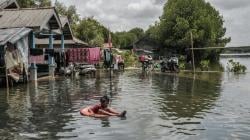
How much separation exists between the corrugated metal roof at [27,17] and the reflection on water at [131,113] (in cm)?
527

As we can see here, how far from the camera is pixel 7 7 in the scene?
3731 cm

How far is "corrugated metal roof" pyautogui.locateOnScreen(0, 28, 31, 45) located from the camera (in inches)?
1064

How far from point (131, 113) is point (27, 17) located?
17180mm

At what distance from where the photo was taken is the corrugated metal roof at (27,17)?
3148 centimetres

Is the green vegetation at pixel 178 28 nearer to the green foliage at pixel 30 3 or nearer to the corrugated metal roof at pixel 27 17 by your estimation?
the green foliage at pixel 30 3

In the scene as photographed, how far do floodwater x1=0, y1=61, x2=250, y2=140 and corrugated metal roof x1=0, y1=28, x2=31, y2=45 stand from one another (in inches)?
114

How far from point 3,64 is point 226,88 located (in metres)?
14.0

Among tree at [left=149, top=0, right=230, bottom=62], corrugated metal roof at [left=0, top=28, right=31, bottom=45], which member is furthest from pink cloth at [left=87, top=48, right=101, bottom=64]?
tree at [left=149, top=0, right=230, bottom=62]

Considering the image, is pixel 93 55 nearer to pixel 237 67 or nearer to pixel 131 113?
pixel 237 67

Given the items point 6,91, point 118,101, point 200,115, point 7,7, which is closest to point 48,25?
point 7,7

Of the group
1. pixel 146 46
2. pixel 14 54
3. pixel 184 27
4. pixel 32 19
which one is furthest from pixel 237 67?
pixel 146 46

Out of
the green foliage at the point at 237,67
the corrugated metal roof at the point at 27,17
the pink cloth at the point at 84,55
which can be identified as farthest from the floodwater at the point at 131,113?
the green foliage at the point at 237,67

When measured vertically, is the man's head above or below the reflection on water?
above

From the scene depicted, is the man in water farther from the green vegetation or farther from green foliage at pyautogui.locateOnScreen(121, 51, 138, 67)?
the green vegetation
